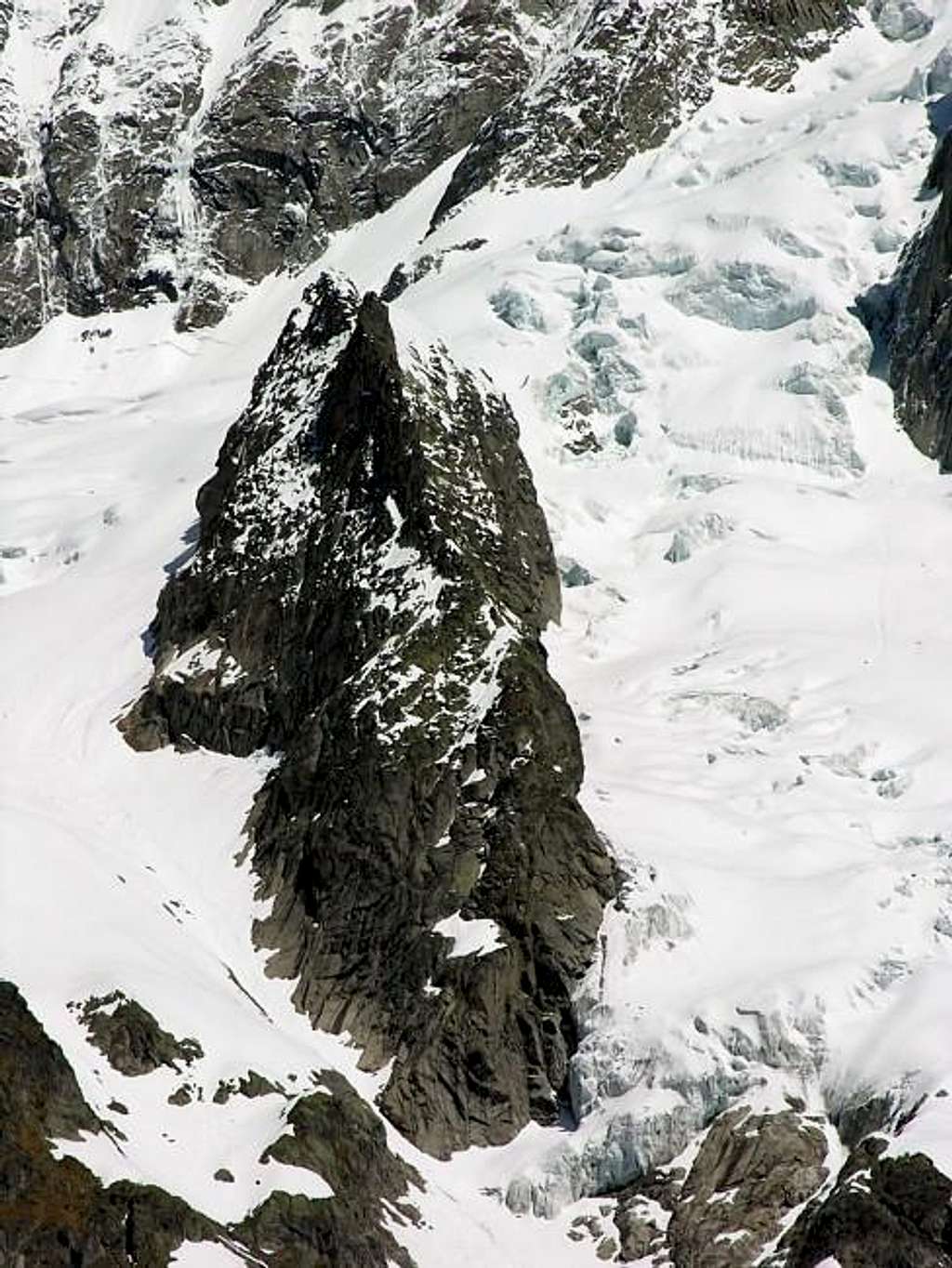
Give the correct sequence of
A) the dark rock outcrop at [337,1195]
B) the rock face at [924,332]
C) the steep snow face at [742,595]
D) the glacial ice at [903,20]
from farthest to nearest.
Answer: the glacial ice at [903,20], the rock face at [924,332], the steep snow face at [742,595], the dark rock outcrop at [337,1195]

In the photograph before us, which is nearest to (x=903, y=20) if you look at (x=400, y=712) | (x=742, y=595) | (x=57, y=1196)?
(x=742, y=595)

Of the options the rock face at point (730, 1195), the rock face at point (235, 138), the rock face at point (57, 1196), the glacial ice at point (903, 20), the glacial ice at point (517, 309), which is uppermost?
the rock face at point (57, 1196)

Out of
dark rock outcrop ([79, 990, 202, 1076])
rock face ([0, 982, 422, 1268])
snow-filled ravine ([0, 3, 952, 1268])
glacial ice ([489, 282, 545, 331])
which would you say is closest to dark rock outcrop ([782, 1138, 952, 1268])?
snow-filled ravine ([0, 3, 952, 1268])

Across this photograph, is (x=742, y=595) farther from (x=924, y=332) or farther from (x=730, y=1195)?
(x=730, y=1195)

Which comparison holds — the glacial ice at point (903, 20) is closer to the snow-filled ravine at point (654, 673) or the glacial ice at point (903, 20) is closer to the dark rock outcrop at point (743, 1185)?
the snow-filled ravine at point (654, 673)

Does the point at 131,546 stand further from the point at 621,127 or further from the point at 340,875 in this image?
the point at 621,127

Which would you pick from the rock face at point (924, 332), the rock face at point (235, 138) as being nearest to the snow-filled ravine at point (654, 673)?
the rock face at point (924, 332)
